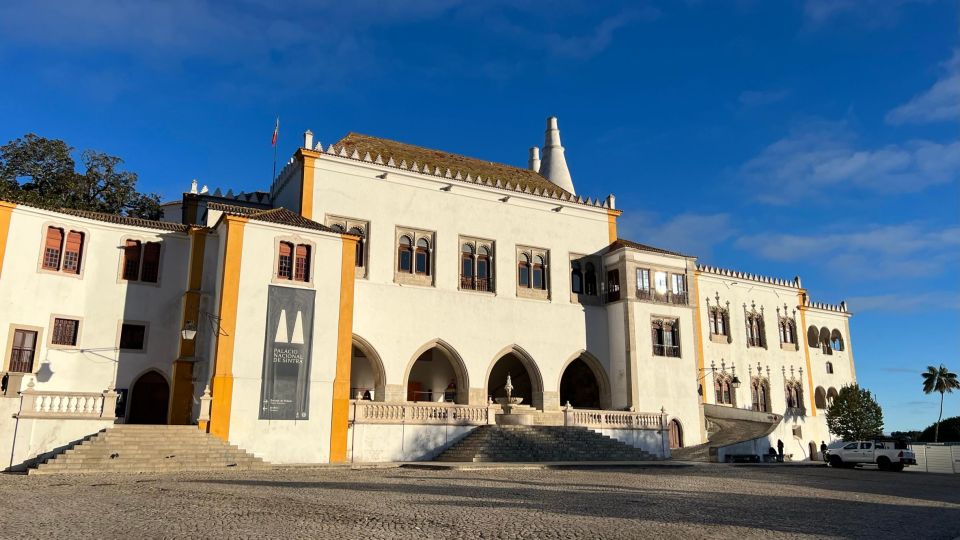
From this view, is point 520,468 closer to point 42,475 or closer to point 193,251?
point 42,475

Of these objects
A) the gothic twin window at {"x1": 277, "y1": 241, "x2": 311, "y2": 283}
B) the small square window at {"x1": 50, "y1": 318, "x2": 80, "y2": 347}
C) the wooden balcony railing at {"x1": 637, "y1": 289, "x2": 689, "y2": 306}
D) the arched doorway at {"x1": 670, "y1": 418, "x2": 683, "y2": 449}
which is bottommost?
the arched doorway at {"x1": 670, "y1": 418, "x2": 683, "y2": 449}

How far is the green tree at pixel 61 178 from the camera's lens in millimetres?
31734

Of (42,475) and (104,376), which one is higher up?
(104,376)

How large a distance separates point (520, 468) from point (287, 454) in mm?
6837

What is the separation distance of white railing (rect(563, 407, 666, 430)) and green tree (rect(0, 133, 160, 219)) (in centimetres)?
2180

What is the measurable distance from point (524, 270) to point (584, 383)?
6.37m

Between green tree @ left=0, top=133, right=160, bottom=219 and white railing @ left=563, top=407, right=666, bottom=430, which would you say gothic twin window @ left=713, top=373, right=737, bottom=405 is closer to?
white railing @ left=563, top=407, right=666, bottom=430

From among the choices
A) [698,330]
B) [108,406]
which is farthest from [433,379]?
[108,406]

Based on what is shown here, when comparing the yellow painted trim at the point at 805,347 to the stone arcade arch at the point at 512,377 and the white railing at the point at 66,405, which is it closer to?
the stone arcade arch at the point at 512,377

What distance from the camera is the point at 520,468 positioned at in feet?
62.7

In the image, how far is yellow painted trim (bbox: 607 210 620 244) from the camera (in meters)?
33.3

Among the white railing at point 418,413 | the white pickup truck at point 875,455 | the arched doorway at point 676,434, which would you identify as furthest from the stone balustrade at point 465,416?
the white pickup truck at point 875,455

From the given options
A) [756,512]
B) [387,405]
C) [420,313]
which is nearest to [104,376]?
[387,405]

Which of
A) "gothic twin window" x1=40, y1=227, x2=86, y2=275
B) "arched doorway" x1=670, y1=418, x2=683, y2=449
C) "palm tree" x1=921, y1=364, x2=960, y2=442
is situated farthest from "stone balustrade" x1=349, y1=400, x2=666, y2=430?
"palm tree" x1=921, y1=364, x2=960, y2=442
